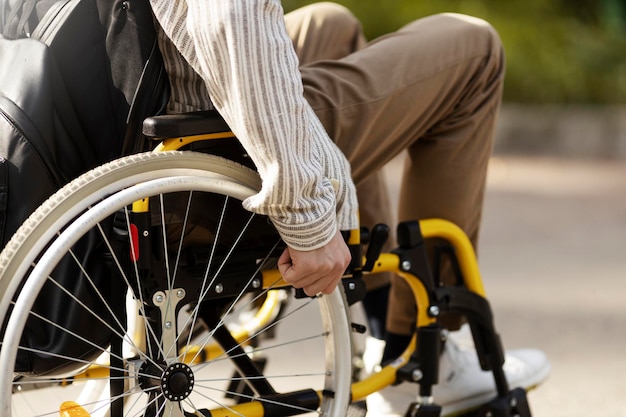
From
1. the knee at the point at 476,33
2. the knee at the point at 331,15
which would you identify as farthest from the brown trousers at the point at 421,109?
the knee at the point at 331,15

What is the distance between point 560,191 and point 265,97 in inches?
164

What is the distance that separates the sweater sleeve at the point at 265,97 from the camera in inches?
58.2

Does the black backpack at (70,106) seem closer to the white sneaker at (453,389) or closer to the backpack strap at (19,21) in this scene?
the backpack strap at (19,21)

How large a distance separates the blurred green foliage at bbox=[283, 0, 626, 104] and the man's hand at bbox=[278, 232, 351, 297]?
205 inches

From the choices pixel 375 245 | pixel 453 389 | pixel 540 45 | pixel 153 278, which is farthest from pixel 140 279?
pixel 540 45

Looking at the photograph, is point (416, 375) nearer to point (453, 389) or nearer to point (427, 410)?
point (427, 410)

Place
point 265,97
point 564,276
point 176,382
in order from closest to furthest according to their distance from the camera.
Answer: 1. point 265,97
2. point 176,382
3. point 564,276

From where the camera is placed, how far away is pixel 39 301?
1613 mm

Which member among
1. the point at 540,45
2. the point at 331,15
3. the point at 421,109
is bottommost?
the point at 421,109

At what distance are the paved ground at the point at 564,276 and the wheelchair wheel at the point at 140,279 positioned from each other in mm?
1124

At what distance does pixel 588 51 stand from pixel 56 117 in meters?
6.02

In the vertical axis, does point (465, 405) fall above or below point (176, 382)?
below

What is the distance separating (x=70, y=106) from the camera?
1.63 m

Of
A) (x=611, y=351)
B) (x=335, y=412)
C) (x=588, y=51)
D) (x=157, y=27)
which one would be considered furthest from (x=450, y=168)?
(x=588, y=51)
